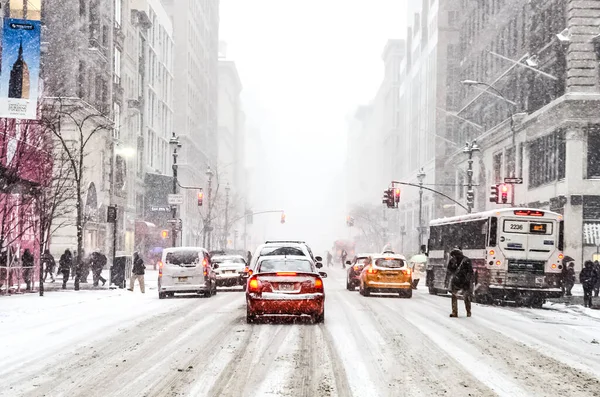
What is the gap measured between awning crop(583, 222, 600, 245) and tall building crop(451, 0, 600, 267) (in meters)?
0.05

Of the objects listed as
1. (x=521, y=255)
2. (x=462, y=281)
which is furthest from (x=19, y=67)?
(x=521, y=255)

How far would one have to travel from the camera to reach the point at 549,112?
4934cm

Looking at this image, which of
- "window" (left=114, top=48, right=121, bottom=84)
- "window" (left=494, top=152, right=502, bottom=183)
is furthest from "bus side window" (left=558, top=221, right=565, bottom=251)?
"window" (left=114, top=48, right=121, bottom=84)

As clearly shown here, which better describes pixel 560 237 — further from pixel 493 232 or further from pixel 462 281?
pixel 462 281

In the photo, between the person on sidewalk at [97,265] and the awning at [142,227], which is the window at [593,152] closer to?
the person on sidewalk at [97,265]

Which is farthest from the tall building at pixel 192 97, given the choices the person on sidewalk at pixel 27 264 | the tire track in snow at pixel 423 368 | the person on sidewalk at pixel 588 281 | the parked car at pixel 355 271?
the tire track in snow at pixel 423 368

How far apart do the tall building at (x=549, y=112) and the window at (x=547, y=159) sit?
0.18 feet

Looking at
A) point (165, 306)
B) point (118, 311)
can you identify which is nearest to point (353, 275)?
point (165, 306)

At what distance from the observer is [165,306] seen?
26.4 meters

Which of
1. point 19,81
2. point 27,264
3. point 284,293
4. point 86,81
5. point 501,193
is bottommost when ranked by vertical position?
point 27,264

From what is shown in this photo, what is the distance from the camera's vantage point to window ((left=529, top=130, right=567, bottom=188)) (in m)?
48.3

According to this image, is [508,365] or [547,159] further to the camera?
[547,159]

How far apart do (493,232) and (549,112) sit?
2151 cm

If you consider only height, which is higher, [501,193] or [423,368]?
[501,193]
